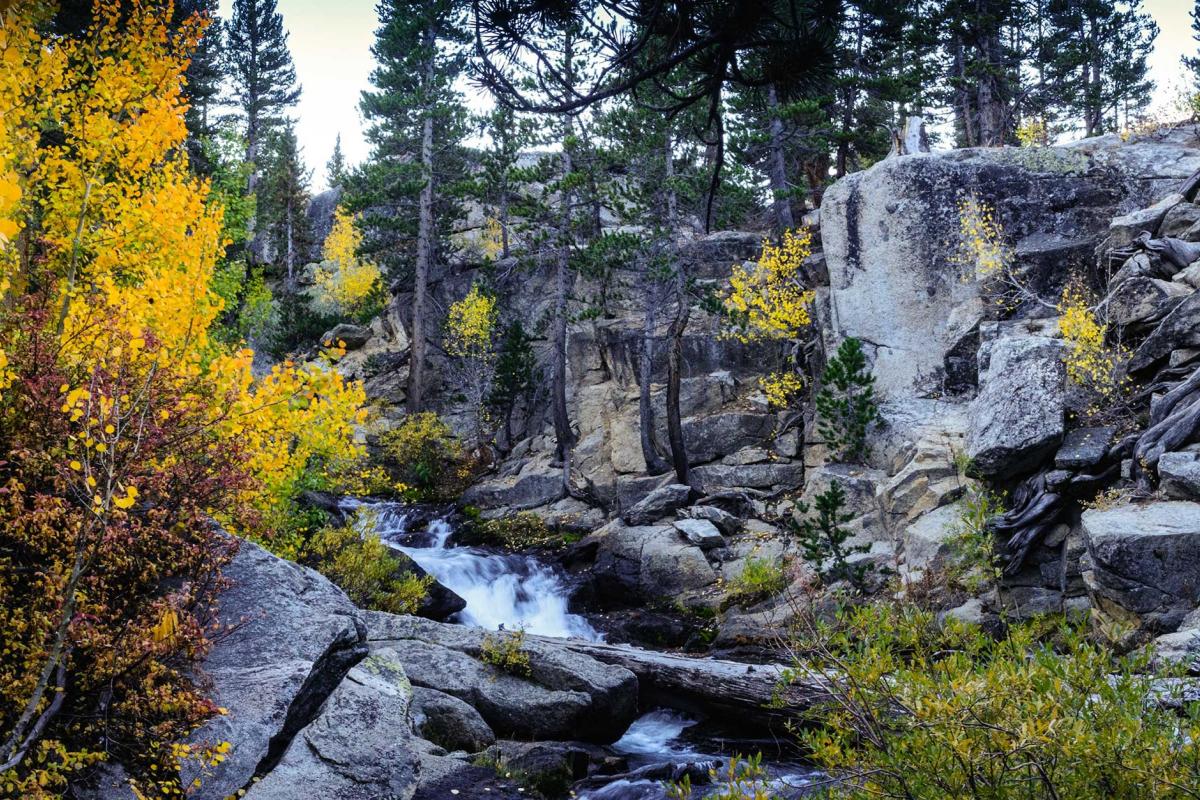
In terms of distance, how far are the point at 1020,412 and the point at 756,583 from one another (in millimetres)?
6563

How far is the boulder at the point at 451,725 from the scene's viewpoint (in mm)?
9414

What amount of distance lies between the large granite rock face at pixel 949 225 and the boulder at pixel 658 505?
634cm

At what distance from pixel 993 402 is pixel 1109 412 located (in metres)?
1.84

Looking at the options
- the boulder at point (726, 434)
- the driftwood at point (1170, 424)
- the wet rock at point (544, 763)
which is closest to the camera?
the wet rock at point (544, 763)

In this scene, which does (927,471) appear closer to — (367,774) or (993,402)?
(993,402)

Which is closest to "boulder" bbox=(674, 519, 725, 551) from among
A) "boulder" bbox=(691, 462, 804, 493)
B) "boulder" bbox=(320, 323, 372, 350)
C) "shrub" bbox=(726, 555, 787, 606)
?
"shrub" bbox=(726, 555, 787, 606)

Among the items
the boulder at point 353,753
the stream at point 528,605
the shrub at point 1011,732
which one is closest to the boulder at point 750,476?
the stream at point 528,605

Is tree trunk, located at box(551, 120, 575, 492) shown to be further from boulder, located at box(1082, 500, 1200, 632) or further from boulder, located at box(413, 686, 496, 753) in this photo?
A: boulder, located at box(1082, 500, 1200, 632)

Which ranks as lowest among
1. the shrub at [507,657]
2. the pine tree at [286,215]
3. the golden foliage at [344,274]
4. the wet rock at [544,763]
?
the wet rock at [544,763]

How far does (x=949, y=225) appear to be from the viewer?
20812mm

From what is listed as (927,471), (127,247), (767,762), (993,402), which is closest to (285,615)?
(127,247)

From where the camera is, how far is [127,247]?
8.66m

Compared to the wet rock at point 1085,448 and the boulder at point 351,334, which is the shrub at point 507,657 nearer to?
the wet rock at point 1085,448

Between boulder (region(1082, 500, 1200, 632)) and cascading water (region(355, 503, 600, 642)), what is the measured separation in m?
10.1
